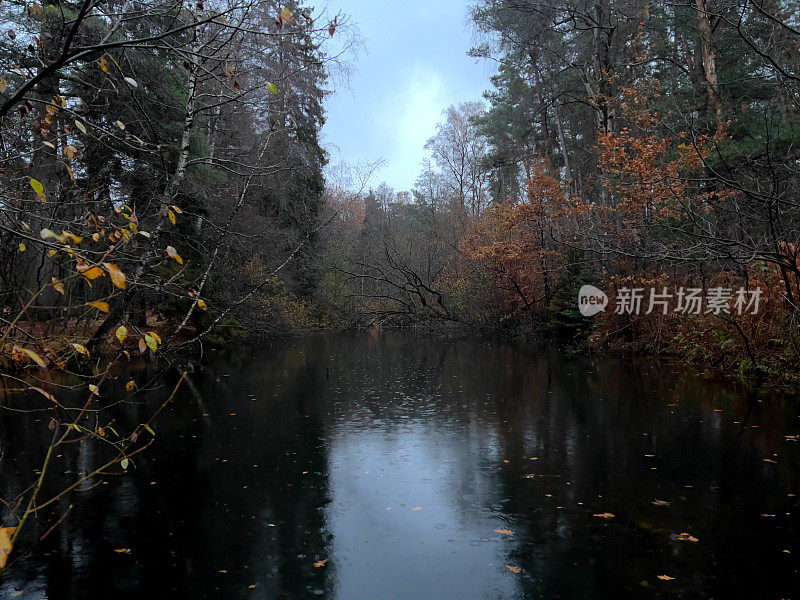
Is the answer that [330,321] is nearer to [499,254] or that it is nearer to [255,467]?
[499,254]

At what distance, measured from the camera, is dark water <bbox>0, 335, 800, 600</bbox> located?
355 centimetres

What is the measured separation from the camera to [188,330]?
62.2ft

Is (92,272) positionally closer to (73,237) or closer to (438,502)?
(73,237)

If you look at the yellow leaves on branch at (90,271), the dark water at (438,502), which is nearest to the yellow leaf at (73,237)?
the yellow leaves on branch at (90,271)

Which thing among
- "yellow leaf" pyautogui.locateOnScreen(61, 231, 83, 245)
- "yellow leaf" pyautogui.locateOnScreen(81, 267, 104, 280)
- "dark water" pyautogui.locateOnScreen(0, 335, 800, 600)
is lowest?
"dark water" pyautogui.locateOnScreen(0, 335, 800, 600)

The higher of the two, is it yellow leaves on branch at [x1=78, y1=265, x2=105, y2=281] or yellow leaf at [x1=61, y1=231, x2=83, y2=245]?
yellow leaf at [x1=61, y1=231, x2=83, y2=245]

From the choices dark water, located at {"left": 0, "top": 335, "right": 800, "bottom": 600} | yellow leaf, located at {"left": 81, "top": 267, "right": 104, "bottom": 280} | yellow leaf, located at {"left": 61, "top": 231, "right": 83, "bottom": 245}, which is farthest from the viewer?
dark water, located at {"left": 0, "top": 335, "right": 800, "bottom": 600}

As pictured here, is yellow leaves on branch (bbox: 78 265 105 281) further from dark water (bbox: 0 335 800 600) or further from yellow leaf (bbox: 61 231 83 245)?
dark water (bbox: 0 335 800 600)

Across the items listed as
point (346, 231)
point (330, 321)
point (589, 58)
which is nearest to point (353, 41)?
point (589, 58)

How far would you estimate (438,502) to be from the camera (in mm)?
4898

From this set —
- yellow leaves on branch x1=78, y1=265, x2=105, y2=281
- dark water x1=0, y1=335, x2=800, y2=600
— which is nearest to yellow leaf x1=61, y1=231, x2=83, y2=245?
yellow leaves on branch x1=78, y1=265, x2=105, y2=281

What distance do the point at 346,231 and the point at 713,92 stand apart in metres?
31.1

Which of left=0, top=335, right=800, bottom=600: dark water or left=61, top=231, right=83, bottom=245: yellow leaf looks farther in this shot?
left=0, top=335, right=800, bottom=600: dark water

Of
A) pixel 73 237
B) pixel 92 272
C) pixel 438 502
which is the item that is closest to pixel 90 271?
pixel 92 272
